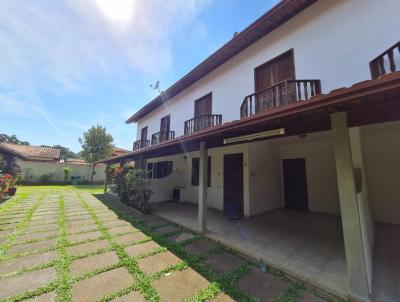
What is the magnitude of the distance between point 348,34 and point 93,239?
878cm

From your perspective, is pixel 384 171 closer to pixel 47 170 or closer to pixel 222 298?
pixel 222 298

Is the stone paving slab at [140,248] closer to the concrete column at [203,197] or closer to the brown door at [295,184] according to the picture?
the concrete column at [203,197]

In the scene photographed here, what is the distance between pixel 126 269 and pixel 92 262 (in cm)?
74

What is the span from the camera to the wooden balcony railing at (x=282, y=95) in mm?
5473

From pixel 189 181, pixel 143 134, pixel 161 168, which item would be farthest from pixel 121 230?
pixel 143 134

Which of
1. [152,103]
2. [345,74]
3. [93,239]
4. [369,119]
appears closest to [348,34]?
[345,74]

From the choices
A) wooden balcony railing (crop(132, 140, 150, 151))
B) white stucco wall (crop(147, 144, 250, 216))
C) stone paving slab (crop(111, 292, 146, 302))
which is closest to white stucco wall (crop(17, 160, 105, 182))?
wooden balcony railing (crop(132, 140, 150, 151))

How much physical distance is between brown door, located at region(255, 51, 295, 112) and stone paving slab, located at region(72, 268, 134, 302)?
6185 millimetres

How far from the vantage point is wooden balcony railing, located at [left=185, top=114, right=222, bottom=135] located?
8.77m

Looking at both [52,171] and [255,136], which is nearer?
[255,136]

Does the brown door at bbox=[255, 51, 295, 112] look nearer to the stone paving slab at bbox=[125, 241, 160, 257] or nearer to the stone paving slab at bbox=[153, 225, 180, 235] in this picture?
the stone paving slab at bbox=[153, 225, 180, 235]

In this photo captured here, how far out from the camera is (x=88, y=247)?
12.9 feet

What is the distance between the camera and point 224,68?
8.83 meters

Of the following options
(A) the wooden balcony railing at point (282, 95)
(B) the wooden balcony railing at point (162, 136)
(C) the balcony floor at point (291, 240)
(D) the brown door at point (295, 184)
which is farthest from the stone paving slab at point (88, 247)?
(B) the wooden balcony railing at point (162, 136)
